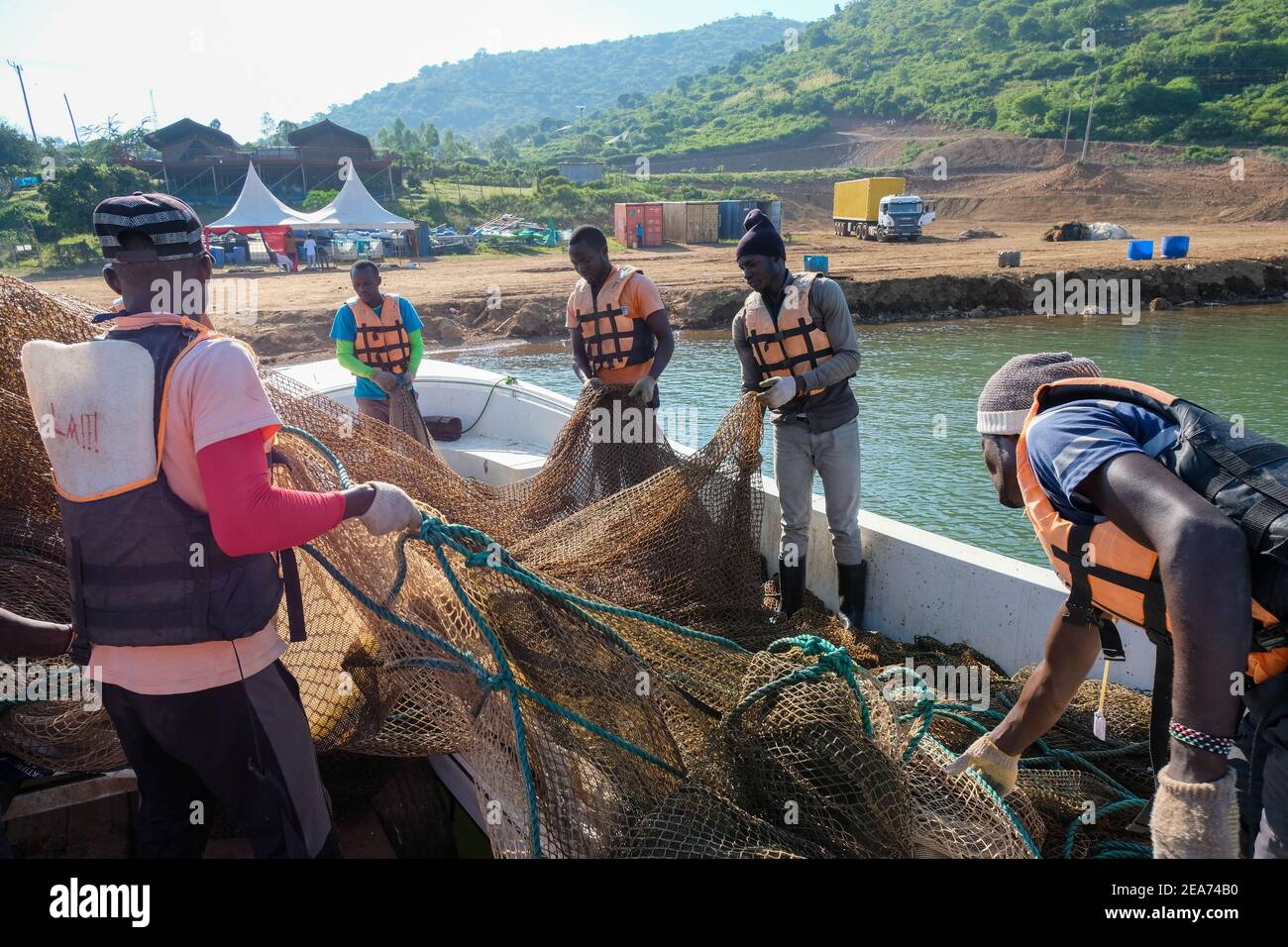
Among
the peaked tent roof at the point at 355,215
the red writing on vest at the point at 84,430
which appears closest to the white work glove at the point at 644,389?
the red writing on vest at the point at 84,430

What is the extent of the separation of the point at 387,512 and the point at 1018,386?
5.03 ft

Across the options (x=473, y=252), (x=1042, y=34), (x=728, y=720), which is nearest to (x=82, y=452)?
(x=728, y=720)

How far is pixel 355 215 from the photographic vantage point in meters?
30.3

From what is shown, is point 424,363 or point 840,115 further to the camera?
point 840,115

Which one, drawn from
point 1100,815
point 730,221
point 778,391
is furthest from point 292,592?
point 730,221

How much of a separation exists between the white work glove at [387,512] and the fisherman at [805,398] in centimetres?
251

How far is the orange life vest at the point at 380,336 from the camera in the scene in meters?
6.16

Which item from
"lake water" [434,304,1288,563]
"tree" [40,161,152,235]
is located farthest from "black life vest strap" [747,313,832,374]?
"tree" [40,161,152,235]

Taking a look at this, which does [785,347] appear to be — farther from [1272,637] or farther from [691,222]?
[691,222]

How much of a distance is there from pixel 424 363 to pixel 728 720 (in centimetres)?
675

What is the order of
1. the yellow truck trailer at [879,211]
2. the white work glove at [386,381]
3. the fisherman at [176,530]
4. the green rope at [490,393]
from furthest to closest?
the yellow truck trailer at [879,211], the green rope at [490,393], the white work glove at [386,381], the fisherman at [176,530]

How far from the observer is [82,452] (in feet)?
6.15

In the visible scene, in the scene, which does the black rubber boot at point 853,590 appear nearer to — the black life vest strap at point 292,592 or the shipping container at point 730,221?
the black life vest strap at point 292,592
